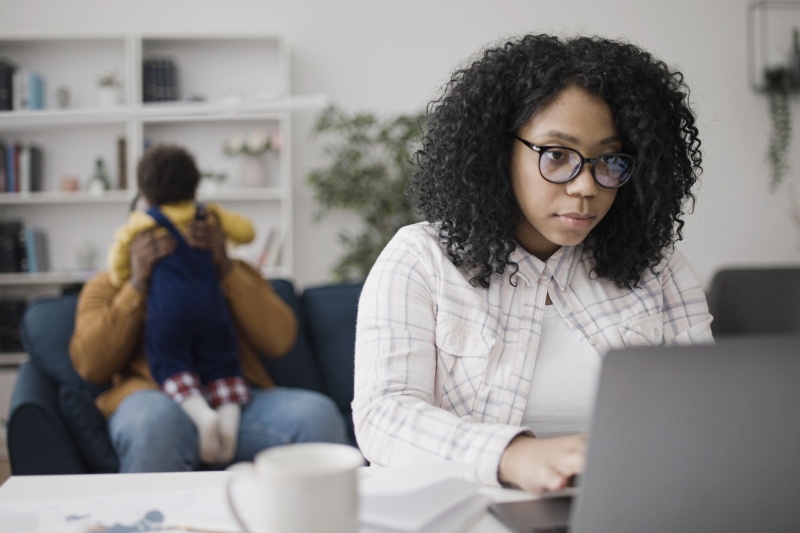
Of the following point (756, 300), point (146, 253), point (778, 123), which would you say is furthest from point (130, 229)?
point (778, 123)

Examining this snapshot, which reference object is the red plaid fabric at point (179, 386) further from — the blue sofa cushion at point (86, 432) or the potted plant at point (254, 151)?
the potted plant at point (254, 151)

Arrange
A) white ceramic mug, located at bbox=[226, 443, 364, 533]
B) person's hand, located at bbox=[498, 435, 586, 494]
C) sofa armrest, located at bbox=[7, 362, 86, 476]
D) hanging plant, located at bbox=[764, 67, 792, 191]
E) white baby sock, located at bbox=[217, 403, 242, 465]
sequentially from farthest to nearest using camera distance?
hanging plant, located at bbox=[764, 67, 792, 191] → white baby sock, located at bbox=[217, 403, 242, 465] → sofa armrest, located at bbox=[7, 362, 86, 476] → person's hand, located at bbox=[498, 435, 586, 494] → white ceramic mug, located at bbox=[226, 443, 364, 533]

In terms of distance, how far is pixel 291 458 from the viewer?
1.66 feet

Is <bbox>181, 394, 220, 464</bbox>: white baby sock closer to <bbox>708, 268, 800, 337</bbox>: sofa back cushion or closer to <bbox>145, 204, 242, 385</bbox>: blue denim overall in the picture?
<bbox>145, 204, 242, 385</bbox>: blue denim overall

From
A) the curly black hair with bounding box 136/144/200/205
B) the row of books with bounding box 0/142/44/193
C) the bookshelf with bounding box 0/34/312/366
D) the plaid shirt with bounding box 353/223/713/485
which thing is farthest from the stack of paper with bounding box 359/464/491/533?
the row of books with bounding box 0/142/44/193

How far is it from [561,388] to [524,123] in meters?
0.40

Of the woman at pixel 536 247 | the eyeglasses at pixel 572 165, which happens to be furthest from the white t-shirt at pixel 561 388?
the eyeglasses at pixel 572 165

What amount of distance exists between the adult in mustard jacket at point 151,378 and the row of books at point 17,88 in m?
1.92

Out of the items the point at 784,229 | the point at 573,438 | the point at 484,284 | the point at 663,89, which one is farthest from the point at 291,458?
the point at 784,229

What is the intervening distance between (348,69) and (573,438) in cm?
352

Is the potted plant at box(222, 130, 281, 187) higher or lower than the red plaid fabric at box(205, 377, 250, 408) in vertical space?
higher

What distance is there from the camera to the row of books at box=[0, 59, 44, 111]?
3578 millimetres

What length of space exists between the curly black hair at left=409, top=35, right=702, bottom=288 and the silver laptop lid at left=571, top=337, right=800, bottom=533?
572mm

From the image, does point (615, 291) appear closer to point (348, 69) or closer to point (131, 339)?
point (131, 339)
